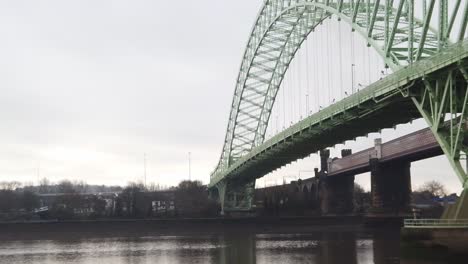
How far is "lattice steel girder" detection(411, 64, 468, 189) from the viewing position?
33688mm

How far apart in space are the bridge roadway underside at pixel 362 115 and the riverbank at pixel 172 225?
1164 cm

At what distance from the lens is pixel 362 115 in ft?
158

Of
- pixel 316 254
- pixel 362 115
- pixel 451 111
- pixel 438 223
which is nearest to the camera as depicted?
pixel 438 223

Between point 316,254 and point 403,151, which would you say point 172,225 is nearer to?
point 403,151

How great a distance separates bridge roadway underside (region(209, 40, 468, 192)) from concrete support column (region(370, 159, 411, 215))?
12904 millimetres

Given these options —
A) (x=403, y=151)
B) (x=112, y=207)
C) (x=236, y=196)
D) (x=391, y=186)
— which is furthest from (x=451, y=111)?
(x=112, y=207)

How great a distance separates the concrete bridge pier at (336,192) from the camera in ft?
389

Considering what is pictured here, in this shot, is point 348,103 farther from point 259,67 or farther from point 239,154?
point 239,154

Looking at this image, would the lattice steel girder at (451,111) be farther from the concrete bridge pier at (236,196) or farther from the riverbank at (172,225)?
the concrete bridge pier at (236,196)

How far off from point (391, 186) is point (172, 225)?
30634 millimetres

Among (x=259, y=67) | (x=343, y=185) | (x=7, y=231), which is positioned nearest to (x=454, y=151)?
(x=259, y=67)

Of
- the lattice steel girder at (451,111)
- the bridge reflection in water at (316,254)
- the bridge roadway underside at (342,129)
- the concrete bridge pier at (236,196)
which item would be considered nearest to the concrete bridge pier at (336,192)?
the concrete bridge pier at (236,196)

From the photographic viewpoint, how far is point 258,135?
9788 centimetres

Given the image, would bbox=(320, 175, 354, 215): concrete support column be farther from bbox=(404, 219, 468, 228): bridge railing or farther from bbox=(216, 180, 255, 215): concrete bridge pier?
bbox=(404, 219, 468, 228): bridge railing
